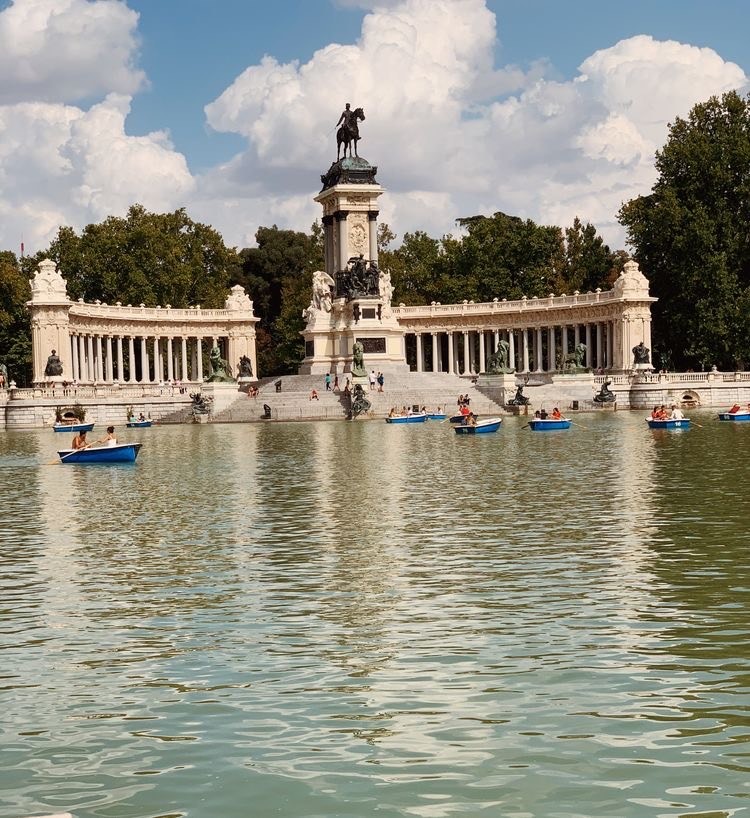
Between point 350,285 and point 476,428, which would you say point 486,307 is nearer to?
point 350,285

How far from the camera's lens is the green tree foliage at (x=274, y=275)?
116750 millimetres

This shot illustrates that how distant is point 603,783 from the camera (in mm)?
8859

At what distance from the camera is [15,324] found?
10431 cm

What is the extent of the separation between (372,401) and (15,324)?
150ft

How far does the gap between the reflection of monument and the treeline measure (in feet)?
71.5

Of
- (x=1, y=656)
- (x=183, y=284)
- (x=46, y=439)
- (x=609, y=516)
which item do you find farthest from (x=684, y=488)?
(x=183, y=284)

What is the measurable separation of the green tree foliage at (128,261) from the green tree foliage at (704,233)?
39.3 meters

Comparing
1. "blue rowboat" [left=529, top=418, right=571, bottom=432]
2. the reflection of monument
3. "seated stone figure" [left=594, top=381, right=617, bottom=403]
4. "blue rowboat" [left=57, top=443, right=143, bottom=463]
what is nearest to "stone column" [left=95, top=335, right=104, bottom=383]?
the reflection of monument

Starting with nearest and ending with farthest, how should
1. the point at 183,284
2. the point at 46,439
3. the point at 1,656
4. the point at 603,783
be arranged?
the point at 603,783 < the point at 1,656 < the point at 46,439 < the point at 183,284

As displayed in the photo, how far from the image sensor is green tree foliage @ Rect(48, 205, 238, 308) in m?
107

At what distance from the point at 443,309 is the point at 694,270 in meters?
21.1

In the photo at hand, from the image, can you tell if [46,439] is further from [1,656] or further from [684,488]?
[1,656]

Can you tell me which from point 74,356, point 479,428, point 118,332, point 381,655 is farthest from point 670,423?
point 118,332

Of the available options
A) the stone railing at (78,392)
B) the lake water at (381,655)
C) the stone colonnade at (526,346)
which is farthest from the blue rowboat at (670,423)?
the stone colonnade at (526,346)
